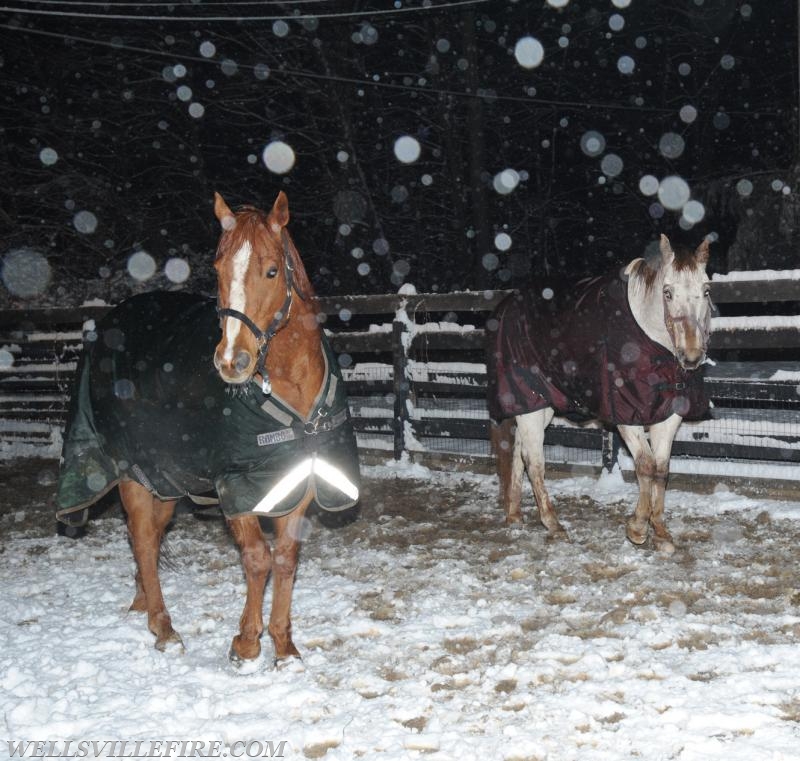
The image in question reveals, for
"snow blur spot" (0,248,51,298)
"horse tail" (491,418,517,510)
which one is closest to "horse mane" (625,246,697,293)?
"horse tail" (491,418,517,510)

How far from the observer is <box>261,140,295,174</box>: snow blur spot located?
15.9 meters

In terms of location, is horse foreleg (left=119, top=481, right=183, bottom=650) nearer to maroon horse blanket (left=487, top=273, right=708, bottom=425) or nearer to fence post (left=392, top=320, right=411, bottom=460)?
maroon horse blanket (left=487, top=273, right=708, bottom=425)

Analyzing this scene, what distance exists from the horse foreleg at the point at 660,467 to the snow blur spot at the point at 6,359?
799 centimetres

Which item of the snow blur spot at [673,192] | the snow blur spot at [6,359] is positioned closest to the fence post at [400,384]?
the snow blur spot at [6,359]

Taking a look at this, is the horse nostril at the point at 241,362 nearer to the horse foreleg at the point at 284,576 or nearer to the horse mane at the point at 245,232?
the horse mane at the point at 245,232

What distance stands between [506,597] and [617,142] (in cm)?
1736

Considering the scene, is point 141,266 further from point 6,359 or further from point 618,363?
point 618,363

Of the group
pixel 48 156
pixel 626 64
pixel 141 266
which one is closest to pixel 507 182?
pixel 626 64

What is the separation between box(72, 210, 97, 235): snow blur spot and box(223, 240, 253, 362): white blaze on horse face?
42.3ft

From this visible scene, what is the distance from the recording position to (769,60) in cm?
1788

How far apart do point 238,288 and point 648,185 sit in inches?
682

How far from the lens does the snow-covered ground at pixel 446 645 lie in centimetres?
277

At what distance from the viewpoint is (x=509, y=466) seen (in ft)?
19.1

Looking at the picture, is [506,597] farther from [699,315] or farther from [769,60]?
[769,60]
